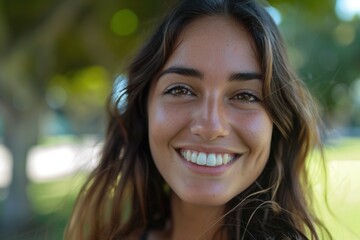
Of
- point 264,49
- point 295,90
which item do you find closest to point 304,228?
point 295,90

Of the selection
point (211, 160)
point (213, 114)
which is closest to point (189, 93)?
point (213, 114)

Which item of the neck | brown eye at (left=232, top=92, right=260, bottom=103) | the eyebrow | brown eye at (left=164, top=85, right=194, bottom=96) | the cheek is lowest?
the neck

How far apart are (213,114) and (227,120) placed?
61 mm

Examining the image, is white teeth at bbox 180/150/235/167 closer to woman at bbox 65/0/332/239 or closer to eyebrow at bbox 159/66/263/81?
woman at bbox 65/0/332/239

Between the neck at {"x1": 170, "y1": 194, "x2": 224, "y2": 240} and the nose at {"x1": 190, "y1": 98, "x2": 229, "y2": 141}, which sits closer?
the nose at {"x1": 190, "y1": 98, "x2": 229, "y2": 141}

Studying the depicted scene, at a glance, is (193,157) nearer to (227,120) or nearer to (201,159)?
(201,159)

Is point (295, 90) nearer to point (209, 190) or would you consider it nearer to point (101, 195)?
point (209, 190)

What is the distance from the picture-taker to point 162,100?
6.59 ft

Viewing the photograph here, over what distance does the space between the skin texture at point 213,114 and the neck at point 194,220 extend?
0.24 m

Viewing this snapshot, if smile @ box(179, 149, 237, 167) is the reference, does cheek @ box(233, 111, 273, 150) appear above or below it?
above

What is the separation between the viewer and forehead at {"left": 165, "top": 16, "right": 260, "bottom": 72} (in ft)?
6.08

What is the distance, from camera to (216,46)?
1.87 metres

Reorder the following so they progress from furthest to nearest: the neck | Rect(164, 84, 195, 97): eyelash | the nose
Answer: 1. the neck
2. Rect(164, 84, 195, 97): eyelash
3. the nose

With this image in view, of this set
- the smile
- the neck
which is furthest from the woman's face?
the neck
